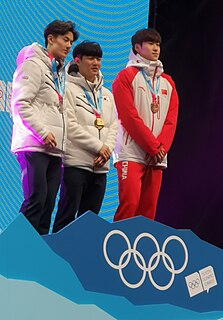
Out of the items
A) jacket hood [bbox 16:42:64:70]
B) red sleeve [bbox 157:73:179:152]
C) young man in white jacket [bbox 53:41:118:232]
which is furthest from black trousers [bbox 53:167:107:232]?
jacket hood [bbox 16:42:64:70]

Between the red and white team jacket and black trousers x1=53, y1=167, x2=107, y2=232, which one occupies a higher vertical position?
the red and white team jacket

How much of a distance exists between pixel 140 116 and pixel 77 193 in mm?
736

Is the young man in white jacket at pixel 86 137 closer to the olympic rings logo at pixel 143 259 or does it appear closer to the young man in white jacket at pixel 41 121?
the young man in white jacket at pixel 41 121

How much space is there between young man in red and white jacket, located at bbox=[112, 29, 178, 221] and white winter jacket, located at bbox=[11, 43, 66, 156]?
0.60 m

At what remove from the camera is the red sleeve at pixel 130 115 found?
4.55 meters

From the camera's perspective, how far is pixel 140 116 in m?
4.66

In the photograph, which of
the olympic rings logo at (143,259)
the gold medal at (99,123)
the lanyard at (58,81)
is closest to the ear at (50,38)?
the lanyard at (58,81)

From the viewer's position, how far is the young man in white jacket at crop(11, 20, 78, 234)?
12.9 ft

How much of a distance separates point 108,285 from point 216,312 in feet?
2.35

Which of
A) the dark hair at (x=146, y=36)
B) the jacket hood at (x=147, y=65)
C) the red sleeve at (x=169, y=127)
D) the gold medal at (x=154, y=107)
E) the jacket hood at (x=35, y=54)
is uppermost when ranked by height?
the jacket hood at (x=35, y=54)

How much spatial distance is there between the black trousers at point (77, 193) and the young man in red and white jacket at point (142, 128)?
261 millimetres

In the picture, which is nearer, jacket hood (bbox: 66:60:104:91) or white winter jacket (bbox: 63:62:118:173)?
white winter jacket (bbox: 63:62:118:173)

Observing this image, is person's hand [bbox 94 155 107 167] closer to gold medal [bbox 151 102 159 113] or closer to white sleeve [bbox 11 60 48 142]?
white sleeve [bbox 11 60 48 142]

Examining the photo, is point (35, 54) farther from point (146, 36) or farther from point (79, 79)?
point (146, 36)
